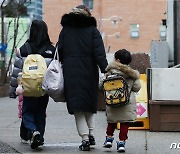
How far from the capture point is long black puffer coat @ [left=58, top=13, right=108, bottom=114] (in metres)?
7.48

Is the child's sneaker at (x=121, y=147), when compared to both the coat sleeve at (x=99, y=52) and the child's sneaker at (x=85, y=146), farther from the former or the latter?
the coat sleeve at (x=99, y=52)

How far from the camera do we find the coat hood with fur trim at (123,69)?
24.8 feet

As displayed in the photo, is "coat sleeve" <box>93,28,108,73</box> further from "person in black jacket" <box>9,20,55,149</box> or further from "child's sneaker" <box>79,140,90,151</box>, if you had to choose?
"child's sneaker" <box>79,140,90,151</box>

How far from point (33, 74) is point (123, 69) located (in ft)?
4.04

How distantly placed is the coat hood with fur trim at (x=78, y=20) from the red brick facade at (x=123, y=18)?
54.6m

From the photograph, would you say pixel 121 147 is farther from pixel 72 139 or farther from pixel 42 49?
pixel 42 49

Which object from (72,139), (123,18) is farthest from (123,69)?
(123,18)

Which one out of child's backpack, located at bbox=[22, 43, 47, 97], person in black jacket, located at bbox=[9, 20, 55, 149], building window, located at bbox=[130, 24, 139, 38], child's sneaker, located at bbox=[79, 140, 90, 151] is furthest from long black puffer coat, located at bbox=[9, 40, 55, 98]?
building window, located at bbox=[130, 24, 139, 38]

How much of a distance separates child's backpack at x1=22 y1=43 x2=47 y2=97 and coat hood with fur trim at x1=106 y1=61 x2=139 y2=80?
3.03 feet

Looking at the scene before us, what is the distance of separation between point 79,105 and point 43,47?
40.7 inches

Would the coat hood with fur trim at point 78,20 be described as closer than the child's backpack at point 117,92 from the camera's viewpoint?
No

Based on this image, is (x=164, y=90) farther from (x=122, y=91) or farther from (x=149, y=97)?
(x=122, y=91)

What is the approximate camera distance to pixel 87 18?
7.62m

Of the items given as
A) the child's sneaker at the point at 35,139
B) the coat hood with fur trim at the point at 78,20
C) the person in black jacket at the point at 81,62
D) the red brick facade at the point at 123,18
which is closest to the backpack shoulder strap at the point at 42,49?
the person in black jacket at the point at 81,62
